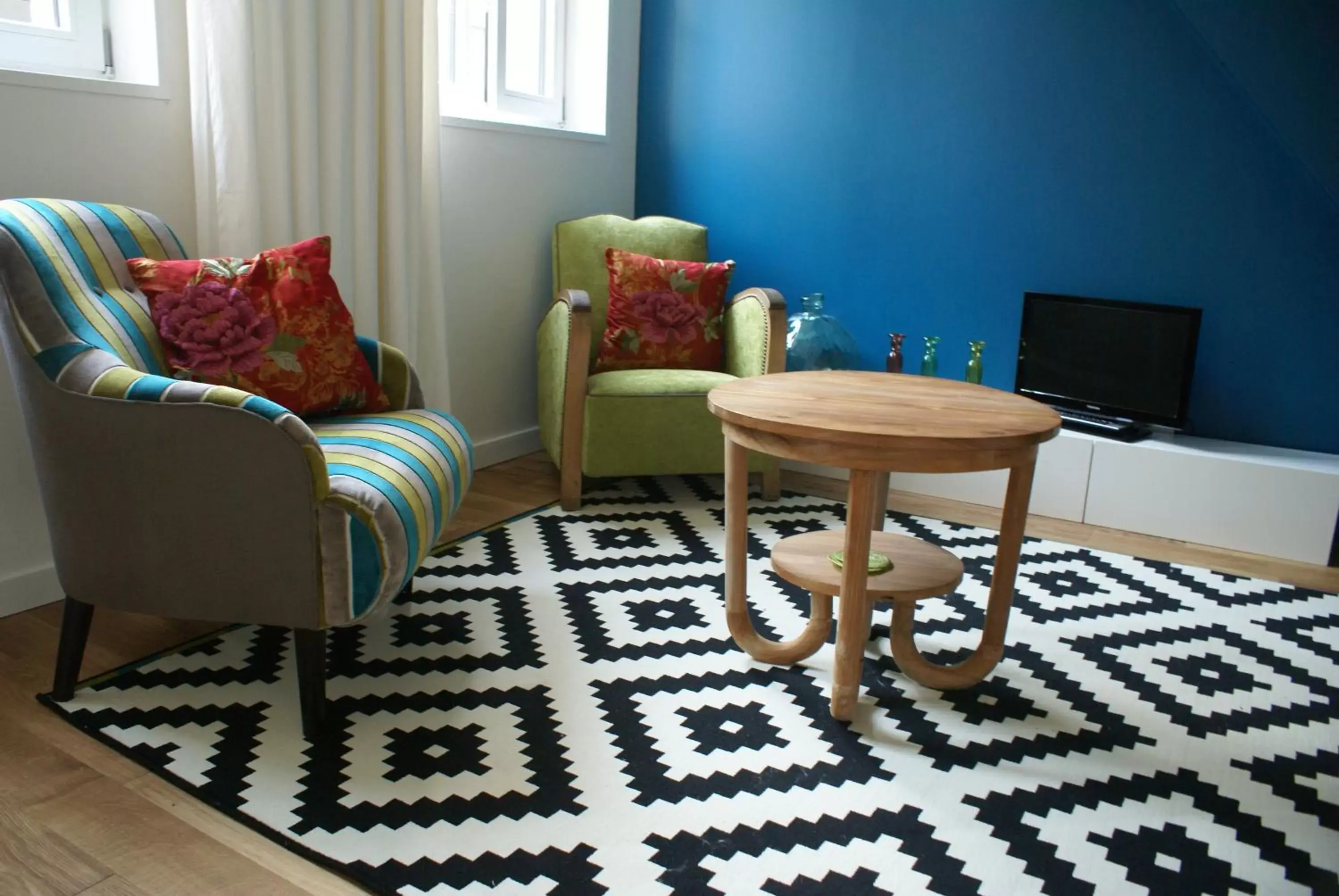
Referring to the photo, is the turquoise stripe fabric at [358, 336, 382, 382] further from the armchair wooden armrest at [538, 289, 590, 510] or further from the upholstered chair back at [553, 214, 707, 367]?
the upholstered chair back at [553, 214, 707, 367]

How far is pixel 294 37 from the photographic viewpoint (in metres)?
2.49

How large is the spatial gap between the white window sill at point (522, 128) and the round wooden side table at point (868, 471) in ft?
4.88

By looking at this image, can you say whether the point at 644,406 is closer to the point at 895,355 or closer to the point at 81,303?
the point at 895,355

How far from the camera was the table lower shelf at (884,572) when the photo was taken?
6.35 feet

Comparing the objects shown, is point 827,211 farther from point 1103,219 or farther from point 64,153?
point 64,153

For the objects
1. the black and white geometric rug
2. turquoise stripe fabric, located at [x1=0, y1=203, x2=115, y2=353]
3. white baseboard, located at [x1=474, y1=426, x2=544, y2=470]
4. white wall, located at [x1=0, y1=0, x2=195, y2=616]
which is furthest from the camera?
white baseboard, located at [x1=474, y1=426, x2=544, y2=470]

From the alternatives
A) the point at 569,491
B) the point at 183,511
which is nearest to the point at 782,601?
the point at 569,491

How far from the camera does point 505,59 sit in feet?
11.3

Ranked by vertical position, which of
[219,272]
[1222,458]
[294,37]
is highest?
[294,37]

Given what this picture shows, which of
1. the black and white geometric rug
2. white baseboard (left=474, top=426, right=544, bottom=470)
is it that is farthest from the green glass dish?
white baseboard (left=474, top=426, right=544, bottom=470)

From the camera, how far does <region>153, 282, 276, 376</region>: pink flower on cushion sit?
1.94 metres

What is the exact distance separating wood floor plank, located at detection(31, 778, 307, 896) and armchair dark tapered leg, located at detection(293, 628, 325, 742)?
266 millimetres

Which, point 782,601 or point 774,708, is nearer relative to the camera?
point 774,708

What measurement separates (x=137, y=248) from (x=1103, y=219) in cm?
267
